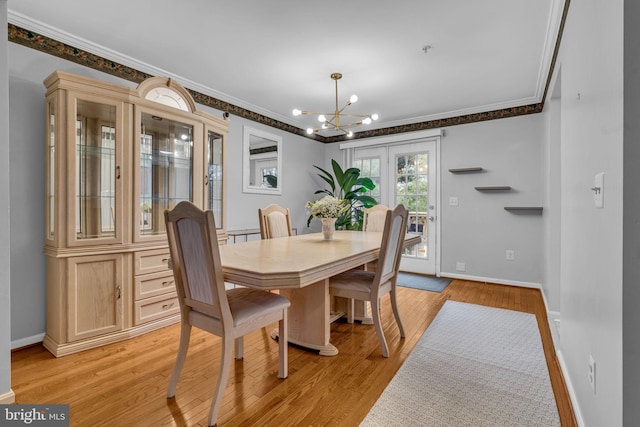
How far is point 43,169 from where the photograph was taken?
7.62 ft

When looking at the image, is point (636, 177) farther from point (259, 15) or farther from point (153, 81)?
point (153, 81)

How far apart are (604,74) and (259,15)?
2.00 metres

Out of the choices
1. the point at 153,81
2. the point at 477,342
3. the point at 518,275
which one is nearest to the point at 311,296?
the point at 477,342

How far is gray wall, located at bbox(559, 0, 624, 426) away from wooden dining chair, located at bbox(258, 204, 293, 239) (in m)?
2.30

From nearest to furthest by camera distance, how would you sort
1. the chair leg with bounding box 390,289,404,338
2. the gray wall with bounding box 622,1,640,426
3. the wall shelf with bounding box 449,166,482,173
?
the gray wall with bounding box 622,1,640,426 → the chair leg with bounding box 390,289,404,338 → the wall shelf with bounding box 449,166,482,173

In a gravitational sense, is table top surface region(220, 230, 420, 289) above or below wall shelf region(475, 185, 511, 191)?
below

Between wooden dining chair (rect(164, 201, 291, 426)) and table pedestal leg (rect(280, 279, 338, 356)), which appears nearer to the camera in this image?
wooden dining chair (rect(164, 201, 291, 426))

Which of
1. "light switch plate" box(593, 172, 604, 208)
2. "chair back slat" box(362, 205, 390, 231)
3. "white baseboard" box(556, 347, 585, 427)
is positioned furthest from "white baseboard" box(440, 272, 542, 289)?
"light switch plate" box(593, 172, 604, 208)

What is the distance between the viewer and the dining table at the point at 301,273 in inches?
57.1

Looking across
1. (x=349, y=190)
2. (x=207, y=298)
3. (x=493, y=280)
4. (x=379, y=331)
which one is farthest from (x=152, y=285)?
(x=493, y=280)

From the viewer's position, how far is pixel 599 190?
3.67ft

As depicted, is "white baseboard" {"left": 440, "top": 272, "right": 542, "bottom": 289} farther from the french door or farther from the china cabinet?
the china cabinet

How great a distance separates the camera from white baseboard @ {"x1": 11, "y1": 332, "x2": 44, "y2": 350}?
7.26ft

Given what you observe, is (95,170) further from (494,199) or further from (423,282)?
(494,199)
